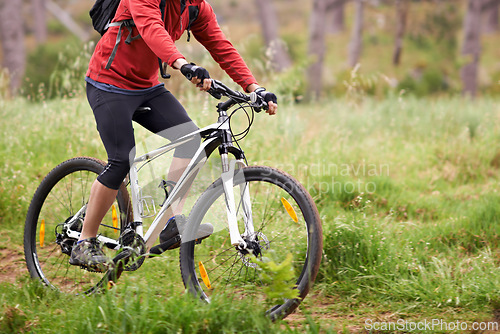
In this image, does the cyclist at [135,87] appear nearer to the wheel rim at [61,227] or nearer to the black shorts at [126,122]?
the black shorts at [126,122]

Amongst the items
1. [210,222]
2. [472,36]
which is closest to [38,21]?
[472,36]

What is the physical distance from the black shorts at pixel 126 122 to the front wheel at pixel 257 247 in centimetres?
46

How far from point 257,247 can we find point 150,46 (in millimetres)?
1351

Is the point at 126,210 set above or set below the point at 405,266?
above

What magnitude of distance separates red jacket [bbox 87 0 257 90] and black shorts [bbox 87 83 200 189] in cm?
10

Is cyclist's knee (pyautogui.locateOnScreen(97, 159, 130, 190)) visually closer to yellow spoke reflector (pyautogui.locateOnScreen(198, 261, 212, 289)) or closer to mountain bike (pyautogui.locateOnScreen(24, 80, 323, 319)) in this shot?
mountain bike (pyautogui.locateOnScreen(24, 80, 323, 319))

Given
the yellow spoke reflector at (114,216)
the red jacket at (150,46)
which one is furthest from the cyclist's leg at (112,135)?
the yellow spoke reflector at (114,216)

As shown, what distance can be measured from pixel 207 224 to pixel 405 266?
4.89 ft

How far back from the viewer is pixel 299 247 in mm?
3578

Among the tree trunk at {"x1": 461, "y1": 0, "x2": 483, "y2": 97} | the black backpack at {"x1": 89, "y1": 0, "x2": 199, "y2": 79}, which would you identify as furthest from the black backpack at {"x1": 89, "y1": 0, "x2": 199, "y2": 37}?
the tree trunk at {"x1": 461, "y1": 0, "x2": 483, "y2": 97}

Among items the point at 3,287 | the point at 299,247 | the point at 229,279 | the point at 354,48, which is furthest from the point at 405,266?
the point at 354,48

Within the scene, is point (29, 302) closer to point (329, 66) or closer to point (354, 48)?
point (354, 48)

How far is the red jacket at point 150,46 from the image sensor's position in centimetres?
284

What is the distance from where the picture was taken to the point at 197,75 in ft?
9.04
